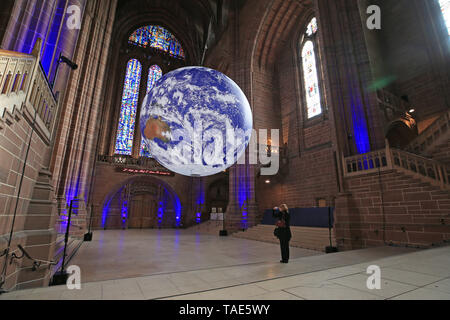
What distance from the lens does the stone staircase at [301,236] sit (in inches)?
292

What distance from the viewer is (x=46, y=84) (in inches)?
146

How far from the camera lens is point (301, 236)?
841 centimetres

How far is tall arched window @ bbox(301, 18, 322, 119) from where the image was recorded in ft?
46.0

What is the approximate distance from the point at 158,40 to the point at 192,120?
64.5 feet

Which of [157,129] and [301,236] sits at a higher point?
[157,129]

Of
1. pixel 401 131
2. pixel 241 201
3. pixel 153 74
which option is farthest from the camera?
pixel 153 74

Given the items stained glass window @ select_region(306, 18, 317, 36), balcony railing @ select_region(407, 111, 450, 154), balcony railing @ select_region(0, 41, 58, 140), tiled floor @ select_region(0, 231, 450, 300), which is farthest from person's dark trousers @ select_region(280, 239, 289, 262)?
stained glass window @ select_region(306, 18, 317, 36)

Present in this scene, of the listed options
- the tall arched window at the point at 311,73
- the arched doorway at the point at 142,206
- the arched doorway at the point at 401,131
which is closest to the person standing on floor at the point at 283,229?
the arched doorway at the point at 401,131

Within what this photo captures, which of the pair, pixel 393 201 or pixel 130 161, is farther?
pixel 130 161

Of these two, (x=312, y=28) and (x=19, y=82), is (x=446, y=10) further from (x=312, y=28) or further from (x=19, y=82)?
(x=19, y=82)

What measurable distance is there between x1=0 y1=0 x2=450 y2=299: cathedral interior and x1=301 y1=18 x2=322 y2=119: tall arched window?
10cm

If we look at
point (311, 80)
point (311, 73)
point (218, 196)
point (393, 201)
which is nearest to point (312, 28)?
point (311, 73)

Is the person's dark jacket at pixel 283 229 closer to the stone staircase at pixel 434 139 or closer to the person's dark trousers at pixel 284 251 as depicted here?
the person's dark trousers at pixel 284 251

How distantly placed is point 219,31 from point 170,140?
660 inches
